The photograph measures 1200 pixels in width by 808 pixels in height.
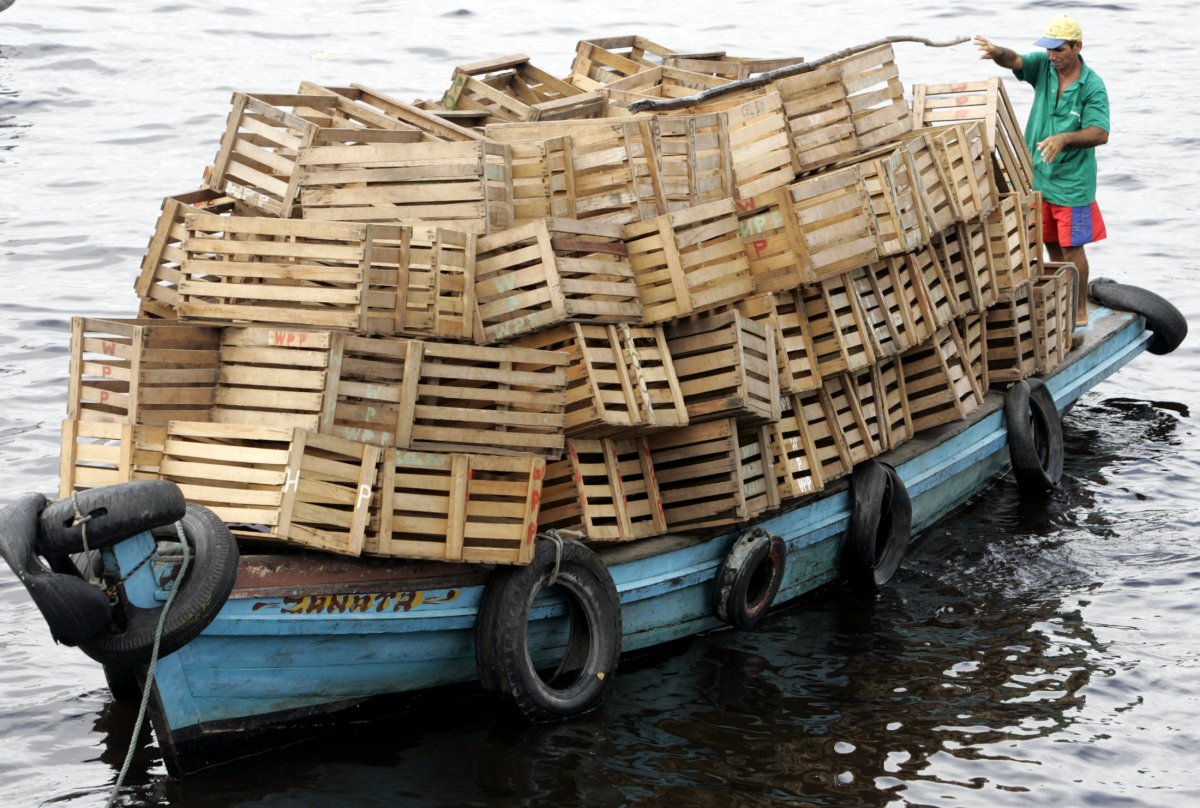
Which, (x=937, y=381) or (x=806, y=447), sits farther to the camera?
(x=937, y=381)

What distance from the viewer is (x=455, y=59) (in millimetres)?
30406

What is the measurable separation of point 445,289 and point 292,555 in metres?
1.82

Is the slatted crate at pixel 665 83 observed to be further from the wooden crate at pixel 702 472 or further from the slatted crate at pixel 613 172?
the wooden crate at pixel 702 472

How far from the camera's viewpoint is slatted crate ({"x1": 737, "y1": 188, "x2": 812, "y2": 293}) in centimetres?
1033

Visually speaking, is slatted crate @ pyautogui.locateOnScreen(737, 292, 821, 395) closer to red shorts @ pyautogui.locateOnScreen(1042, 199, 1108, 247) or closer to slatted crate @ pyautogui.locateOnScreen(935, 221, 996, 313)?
slatted crate @ pyautogui.locateOnScreen(935, 221, 996, 313)

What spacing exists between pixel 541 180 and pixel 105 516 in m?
3.68

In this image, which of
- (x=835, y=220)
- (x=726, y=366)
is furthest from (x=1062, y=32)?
(x=726, y=366)

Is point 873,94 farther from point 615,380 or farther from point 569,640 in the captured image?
point 569,640

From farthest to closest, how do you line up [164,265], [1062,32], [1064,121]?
[1064,121]
[1062,32]
[164,265]

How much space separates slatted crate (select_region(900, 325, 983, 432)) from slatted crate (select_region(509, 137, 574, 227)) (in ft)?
11.1

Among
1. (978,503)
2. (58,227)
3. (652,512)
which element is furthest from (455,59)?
(652,512)

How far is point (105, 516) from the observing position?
743 cm

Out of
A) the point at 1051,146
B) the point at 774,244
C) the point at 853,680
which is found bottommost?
the point at 853,680

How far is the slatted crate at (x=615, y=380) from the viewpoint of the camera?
9086 millimetres
